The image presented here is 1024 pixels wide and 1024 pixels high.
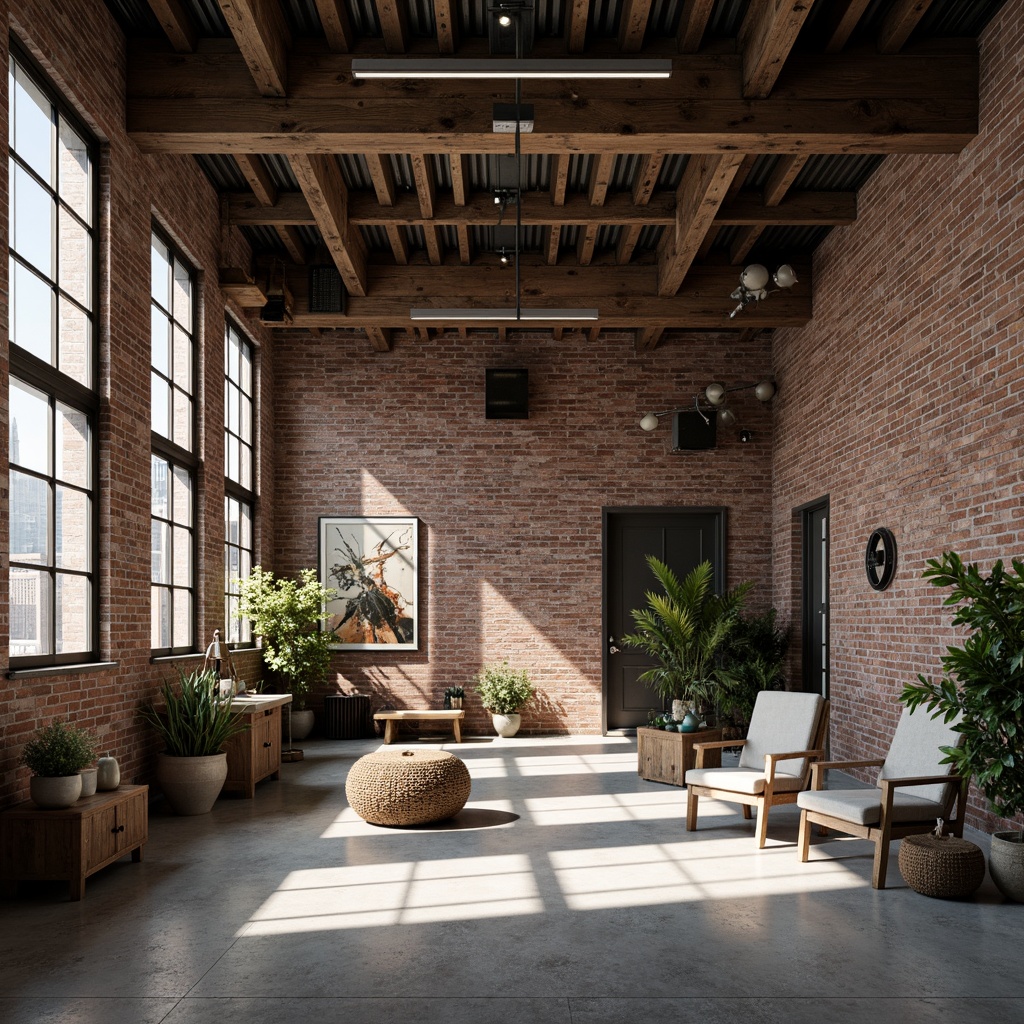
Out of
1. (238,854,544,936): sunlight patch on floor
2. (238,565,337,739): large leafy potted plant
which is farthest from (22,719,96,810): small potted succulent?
(238,565,337,739): large leafy potted plant

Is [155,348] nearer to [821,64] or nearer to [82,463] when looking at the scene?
[82,463]

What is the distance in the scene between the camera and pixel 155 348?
7.32m

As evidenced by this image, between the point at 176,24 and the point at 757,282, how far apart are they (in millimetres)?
4757

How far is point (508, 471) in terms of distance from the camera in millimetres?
11156

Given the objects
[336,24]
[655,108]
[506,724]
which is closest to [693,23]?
[655,108]

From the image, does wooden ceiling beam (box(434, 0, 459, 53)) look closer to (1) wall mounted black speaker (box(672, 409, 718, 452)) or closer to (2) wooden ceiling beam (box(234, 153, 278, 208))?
(2) wooden ceiling beam (box(234, 153, 278, 208))

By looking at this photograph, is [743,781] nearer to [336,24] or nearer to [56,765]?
[56,765]

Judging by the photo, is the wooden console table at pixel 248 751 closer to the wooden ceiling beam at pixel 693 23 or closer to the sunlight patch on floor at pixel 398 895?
the sunlight patch on floor at pixel 398 895

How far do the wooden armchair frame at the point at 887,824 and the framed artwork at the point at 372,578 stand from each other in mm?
6156

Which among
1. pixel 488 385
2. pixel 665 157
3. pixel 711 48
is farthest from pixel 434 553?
pixel 711 48

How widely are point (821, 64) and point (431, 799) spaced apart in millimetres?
4983

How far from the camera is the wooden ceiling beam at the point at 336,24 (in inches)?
219

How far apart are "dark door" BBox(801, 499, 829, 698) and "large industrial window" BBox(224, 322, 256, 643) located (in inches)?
216

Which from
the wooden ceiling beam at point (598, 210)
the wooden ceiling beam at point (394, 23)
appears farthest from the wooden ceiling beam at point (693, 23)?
the wooden ceiling beam at point (598, 210)
